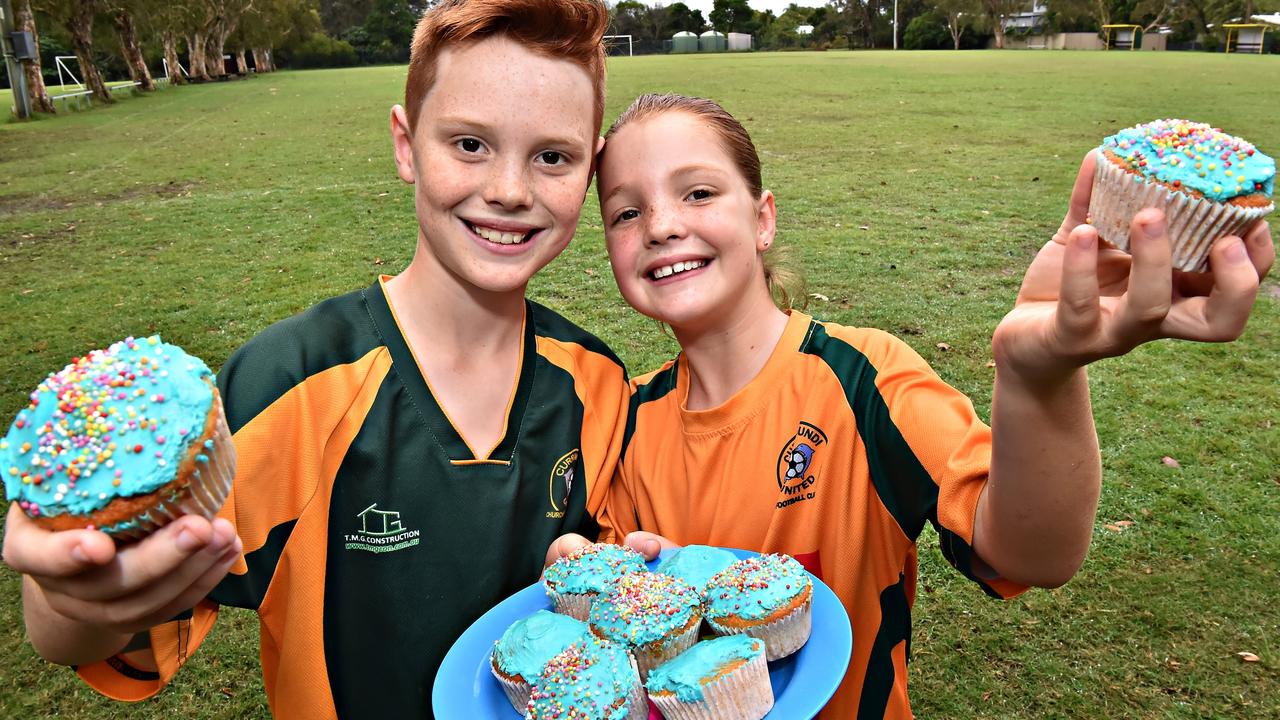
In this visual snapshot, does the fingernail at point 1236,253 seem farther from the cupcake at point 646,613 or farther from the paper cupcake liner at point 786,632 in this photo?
the cupcake at point 646,613

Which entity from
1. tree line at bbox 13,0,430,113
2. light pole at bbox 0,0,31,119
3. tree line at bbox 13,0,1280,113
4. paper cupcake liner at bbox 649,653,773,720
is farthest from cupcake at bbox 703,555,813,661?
light pole at bbox 0,0,31,119

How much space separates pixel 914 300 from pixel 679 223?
611 centimetres

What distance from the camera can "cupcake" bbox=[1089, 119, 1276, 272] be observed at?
1811 millimetres

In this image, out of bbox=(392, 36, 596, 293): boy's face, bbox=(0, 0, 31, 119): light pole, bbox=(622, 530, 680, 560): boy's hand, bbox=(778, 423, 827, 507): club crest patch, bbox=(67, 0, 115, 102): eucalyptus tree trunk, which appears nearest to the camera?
bbox=(392, 36, 596, 293): boy's face

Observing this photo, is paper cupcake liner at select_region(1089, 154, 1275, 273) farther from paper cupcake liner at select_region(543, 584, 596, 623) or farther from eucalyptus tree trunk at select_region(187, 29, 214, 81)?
eucalyptus tree trunk at select_region(187, 29, 214, 81)

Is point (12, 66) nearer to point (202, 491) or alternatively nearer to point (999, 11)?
point (202, 491)

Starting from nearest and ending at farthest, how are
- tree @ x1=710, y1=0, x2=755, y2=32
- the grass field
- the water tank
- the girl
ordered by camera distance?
the girl < the grass field < the water tank < tree @ x1=710, y1=0, x2=755, y2=32

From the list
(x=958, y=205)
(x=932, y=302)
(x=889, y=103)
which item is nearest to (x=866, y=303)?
(x=932, y=302)

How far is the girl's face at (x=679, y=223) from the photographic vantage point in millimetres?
2645

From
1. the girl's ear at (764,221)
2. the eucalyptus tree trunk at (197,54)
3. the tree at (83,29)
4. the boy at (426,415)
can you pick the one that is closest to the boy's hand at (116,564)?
the boy at (426,415)

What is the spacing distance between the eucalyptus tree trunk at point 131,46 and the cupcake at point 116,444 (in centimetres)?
4843

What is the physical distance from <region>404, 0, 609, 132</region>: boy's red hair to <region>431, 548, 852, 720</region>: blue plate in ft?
4.84

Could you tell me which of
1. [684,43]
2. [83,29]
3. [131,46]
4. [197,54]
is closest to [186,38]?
[197,54]

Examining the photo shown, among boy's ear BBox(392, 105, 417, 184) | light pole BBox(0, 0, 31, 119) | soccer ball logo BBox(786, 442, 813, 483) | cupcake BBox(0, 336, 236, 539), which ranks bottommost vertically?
soccer ball logo BBox(786, 442, 813, 483)
